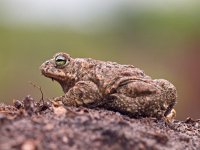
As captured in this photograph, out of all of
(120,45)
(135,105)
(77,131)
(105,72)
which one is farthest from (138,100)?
(120,45)

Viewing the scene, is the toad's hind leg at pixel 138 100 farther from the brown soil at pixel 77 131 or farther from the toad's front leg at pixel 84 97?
the brown soil at pixel 77 131

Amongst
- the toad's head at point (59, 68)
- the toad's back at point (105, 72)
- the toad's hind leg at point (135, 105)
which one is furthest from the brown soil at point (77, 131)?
the toad's head at point (59, 68)

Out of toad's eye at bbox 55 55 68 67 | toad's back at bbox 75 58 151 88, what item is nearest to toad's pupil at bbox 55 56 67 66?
toad's eye at bbox 55 55 68 67

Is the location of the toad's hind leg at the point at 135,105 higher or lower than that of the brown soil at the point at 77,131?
higher

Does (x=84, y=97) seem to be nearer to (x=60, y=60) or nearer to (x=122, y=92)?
(x=122, y=92)

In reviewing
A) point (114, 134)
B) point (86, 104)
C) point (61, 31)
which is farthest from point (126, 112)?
point (61, 31)
